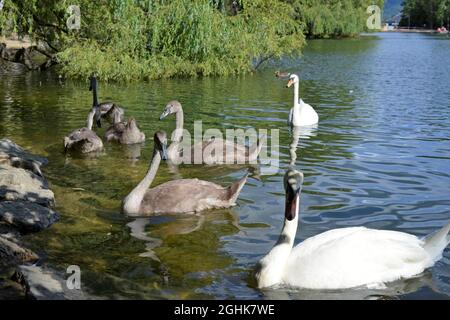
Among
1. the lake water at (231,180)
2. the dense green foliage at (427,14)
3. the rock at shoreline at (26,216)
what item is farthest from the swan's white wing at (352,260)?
the dense green foliage at (427,14)

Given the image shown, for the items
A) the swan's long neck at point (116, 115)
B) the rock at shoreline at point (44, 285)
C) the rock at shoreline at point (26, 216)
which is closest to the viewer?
the rock at shoreline at point (44, 285)

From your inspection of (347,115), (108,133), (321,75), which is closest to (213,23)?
(321,75)

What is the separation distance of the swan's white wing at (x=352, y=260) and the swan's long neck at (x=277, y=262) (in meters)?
0.08

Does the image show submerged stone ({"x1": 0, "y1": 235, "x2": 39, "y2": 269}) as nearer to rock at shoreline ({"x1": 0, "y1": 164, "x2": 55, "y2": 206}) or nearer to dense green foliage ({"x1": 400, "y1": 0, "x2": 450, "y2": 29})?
rock at shoreline ({"x1": 0, "y1": 164, "x2": 55, "y2": 206})

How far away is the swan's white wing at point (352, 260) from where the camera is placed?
5.88 m

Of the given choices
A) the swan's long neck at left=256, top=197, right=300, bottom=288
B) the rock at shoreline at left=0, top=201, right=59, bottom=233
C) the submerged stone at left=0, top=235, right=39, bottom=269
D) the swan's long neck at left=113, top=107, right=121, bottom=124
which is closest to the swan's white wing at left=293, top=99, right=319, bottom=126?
the swan's long neck at left=113, top=107, right=121, bottom=124

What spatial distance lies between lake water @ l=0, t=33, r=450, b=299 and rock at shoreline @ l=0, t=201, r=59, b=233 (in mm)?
151

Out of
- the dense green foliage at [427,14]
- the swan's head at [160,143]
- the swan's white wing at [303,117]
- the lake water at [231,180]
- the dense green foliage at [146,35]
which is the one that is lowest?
the lake water at [231,180]

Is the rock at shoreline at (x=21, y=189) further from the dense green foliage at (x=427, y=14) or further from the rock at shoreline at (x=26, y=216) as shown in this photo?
the dense green foliage at (x=427, y=14)

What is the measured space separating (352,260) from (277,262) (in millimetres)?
709

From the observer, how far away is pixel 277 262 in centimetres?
597

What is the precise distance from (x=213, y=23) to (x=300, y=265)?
19.1 meters

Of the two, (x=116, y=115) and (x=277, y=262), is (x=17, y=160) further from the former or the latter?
(x=277, y=262)

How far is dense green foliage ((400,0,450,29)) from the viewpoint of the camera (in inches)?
4589
